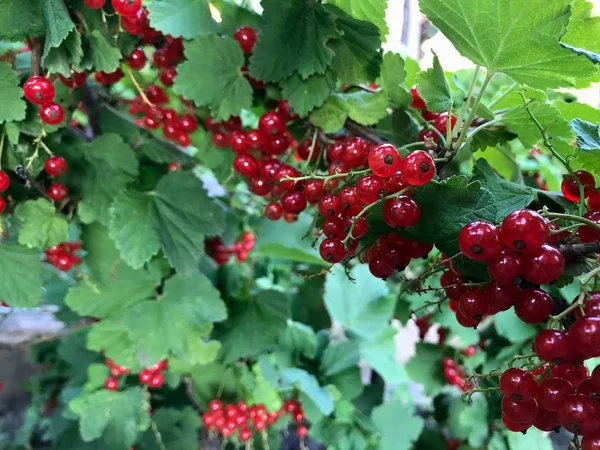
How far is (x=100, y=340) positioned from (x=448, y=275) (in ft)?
2.48

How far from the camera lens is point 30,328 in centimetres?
173

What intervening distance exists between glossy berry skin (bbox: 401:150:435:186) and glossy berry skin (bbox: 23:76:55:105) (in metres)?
0.43

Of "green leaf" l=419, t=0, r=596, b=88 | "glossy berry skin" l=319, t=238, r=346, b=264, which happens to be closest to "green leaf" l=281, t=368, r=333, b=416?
"glossy berry skin" l=319, t=238, r=346, b=264

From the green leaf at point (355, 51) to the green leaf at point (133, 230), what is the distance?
36 centimetres

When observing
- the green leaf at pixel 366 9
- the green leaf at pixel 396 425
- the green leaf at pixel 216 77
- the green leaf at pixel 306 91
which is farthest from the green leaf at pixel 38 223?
the green leaf at pixel 396 425

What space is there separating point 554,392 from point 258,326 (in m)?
0.65

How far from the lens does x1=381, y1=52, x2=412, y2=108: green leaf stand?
1.81 ft

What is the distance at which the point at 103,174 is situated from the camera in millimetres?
704

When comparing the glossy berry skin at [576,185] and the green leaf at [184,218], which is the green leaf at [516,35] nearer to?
the glossy berry skin at [576,185]

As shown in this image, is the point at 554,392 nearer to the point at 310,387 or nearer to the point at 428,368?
the point at 310,387

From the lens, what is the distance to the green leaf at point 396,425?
3.57ft

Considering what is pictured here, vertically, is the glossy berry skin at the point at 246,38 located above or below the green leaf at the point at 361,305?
above

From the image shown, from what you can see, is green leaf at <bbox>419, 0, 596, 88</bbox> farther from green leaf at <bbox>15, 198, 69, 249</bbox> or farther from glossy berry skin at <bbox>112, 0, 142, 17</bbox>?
green leaf at <bbox>15, 198, 69, 249</bbox>

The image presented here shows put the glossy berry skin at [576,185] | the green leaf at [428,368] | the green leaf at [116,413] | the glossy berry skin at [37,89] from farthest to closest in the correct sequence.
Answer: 1. the green leaf at [428,368]
2. the green leaf at [116,413]
3. the glossy berry skin at [37,89]
4. the glossy berry skin at [576,185]
